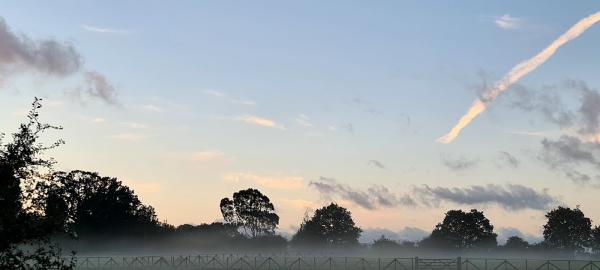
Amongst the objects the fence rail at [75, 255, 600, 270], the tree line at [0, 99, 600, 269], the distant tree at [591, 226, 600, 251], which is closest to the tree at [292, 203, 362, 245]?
the tree line at [0, 99, 600, 269]

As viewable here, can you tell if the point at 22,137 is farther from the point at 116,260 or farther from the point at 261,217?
the point at 261,217

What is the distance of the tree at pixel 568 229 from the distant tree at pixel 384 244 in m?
34.1

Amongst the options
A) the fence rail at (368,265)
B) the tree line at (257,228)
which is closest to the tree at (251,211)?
the tree line at (257,228)

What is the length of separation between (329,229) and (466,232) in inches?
1265

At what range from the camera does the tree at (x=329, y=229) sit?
153750 mm

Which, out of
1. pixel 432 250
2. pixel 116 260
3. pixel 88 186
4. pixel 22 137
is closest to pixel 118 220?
pixel 88 186

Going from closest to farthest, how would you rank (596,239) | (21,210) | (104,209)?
(21,210) → (104,209) → (596,239)

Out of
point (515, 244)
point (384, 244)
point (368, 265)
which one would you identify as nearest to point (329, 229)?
point (384, 244)

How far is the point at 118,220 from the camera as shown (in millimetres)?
125188

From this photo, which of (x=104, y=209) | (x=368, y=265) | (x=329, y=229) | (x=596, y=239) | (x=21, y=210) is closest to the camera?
(x=21, y=210)

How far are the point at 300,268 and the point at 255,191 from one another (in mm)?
79703

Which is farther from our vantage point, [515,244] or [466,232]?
[515,244]

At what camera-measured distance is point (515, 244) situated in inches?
6156

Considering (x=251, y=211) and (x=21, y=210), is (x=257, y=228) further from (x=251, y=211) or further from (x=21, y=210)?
(x=21, y=210)
